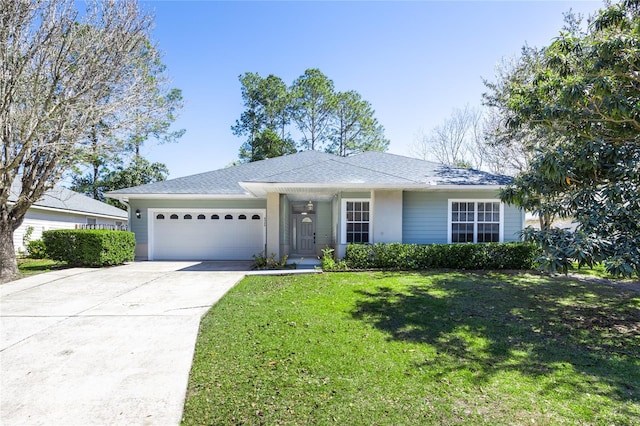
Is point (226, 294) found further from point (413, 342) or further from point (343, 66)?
point (343, 66)

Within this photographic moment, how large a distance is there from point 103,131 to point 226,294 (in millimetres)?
6943

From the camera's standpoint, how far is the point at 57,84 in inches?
376

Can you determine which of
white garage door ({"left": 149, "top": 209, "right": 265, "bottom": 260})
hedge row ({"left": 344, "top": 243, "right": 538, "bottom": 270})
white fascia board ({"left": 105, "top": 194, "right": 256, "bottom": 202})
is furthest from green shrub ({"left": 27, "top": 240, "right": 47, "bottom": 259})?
hedge row ({"left": 344, "top": 243, "right": 538, "bottom": 270})

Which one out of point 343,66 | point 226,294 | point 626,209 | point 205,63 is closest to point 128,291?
point 226,294

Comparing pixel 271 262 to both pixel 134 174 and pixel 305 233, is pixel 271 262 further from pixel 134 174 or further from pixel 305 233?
pixel 134 174

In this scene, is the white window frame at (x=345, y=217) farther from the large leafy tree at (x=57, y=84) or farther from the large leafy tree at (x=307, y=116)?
the large leafy tree at (x=307, y=116)

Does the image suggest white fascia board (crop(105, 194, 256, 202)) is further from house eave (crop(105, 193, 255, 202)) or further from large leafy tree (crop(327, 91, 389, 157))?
large leafy tree (crop(327, 91, 389, 157))

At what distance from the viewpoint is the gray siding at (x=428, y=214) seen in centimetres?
1167

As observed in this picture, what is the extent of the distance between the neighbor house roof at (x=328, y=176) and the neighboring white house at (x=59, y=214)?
4.68 metres

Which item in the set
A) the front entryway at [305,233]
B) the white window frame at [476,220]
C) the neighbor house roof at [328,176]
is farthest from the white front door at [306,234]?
the white window frame at [476,220]

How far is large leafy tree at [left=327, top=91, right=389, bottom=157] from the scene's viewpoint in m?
30.6

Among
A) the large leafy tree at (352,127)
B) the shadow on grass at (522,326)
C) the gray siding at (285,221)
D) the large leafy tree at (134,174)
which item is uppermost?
the large leafy tree at (352,127)

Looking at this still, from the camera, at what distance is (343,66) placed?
663 inches

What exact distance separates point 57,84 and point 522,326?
1299 cm
